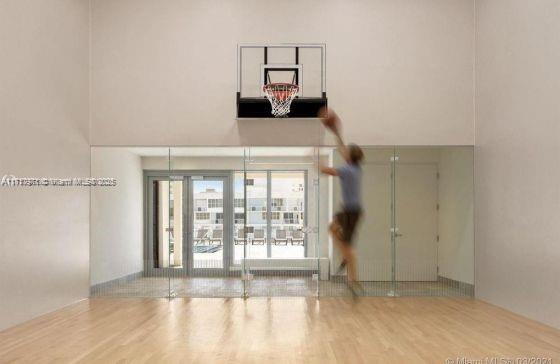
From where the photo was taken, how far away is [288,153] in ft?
29.9

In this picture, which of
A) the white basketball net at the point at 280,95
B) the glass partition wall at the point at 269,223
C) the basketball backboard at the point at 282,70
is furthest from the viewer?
the glass partition wall at the point at 269,223

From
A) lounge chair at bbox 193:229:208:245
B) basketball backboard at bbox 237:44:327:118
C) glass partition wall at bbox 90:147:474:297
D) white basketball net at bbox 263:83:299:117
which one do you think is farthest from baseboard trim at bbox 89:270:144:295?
white basketball net at bbox 263:83:299:117

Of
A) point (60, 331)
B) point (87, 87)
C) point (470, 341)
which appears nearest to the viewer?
point (470, 341)

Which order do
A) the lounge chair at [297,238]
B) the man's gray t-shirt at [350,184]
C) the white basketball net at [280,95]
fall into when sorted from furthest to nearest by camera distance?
1. the lounge chair at [297,238]
2. the white basketball net at [280,95]
3. the man's gray t-shirt at [350,184]

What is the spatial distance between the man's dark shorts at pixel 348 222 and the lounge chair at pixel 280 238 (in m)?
4.05

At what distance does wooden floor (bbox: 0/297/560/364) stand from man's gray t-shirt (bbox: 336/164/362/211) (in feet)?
4.83

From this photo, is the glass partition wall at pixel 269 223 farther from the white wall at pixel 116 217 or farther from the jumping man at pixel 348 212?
the jumping man at pixel 348 212

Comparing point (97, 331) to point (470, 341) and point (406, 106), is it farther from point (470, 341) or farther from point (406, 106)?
point (406, 106)

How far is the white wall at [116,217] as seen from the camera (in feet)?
29.5

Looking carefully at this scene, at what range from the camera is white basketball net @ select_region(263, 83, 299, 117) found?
8016 millimetres

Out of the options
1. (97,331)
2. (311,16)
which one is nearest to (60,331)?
(97,331)

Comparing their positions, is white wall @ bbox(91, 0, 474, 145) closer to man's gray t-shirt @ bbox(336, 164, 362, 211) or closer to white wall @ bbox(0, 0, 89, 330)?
white wall @ bbox(0, 0, 89, 330)

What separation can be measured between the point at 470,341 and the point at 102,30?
23.4 ft

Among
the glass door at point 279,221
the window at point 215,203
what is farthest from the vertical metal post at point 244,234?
the window at point 215,203
